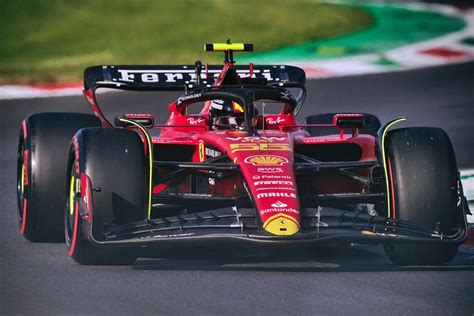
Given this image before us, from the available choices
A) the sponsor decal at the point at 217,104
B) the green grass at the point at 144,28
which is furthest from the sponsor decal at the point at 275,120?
the green grass at the point at 144,28

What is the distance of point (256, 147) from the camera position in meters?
10.1

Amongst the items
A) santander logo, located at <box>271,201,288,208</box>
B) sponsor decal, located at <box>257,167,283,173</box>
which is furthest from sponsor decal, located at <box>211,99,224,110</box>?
santander logo, located at <box>271,201,288,208</box>

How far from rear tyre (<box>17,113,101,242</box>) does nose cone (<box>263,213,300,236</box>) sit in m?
2.27

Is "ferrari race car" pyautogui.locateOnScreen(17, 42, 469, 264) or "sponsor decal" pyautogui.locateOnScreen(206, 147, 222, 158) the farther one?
"sponsor decal" pyautogui.locateOnScreen(206, 147, 222, 158)

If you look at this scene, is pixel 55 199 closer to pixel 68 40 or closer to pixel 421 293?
pixel 421 293

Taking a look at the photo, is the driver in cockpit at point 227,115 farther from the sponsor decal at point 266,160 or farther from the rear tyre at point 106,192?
the rear tyre at point 106,192

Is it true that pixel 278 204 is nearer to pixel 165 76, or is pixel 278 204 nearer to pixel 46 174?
pixel 46 174

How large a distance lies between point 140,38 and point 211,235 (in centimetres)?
1841

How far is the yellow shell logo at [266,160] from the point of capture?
32.2 feet

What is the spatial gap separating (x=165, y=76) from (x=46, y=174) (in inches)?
91.3

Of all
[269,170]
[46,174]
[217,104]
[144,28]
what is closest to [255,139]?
[269,170]

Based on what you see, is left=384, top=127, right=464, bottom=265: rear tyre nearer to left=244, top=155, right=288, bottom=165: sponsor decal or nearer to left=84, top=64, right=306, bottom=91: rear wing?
left=244, top=155, right=288, bottom=165: sponsor decal

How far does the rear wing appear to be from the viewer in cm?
1262

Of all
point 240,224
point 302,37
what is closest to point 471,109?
point 302,37
